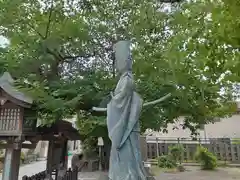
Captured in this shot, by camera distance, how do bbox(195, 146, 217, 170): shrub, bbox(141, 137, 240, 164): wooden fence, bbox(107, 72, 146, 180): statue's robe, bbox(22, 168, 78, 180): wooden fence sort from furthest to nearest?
bbox(141, 137, 240, 164): wooden fence
bbox(195, 146, 217, 170): shrub
bbox(22, 168, 78, 180): wooden fence
bbox(107, 72, 146, 180): statue's robe

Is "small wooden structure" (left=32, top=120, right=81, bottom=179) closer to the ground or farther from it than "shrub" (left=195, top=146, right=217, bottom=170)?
farther from it

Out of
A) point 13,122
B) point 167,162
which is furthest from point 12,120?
point 167,162

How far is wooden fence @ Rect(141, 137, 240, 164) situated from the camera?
49.0 ft

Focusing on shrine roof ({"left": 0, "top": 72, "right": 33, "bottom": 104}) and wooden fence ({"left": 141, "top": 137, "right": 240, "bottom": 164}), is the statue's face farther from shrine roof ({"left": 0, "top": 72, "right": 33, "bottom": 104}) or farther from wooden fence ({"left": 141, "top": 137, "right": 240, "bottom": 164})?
wooden fence ({"left": 141, "top": 137, "right": 240, "bottom": 164})

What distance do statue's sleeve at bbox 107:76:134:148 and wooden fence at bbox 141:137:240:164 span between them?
12048 mm

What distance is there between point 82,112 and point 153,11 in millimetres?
4611

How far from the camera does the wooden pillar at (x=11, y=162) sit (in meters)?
6.39

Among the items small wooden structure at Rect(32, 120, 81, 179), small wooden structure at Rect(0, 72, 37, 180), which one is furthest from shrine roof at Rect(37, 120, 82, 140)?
small wooden structure at Rect(0, 72, 37, 180)

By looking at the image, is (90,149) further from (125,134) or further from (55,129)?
(125,134)

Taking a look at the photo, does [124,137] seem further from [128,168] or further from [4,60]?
[4,60]

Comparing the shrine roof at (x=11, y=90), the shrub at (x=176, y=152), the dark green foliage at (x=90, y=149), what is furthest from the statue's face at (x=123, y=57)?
the shrub at (x=176, y=152)

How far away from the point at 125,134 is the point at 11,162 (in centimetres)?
513

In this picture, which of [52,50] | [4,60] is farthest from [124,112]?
[4,60]

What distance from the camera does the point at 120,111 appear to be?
3043 millimetres
